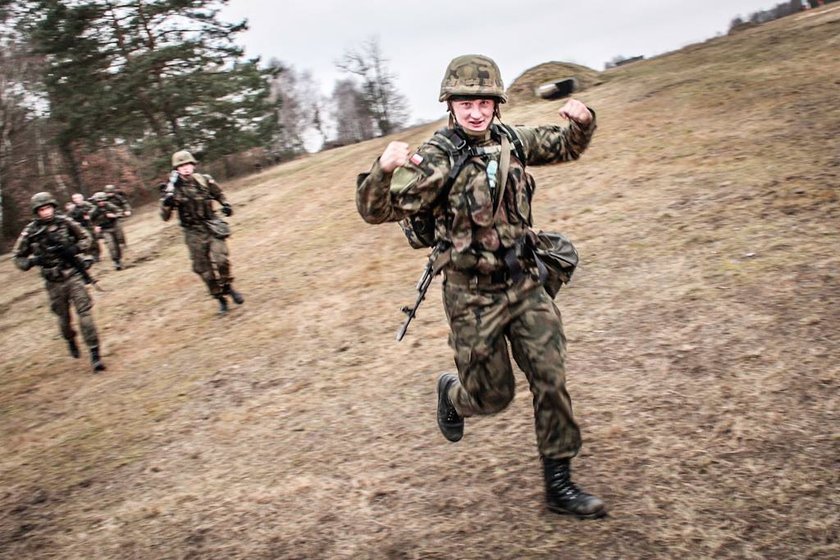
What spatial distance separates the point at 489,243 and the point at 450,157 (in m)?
0.54

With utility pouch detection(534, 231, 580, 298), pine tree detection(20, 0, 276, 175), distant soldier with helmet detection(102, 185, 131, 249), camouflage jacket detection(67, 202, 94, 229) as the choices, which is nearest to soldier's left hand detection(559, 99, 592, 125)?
utility pouch detection(534, 231, 580, 298)

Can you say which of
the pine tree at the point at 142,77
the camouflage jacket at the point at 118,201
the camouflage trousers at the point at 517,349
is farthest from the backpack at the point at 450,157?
the pine tree at the point at 142,77

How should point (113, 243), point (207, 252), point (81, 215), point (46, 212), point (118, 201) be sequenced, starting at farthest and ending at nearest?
point (118, 201)
point (113, 243)
point (81, 215)
point (207, 252)
point (46, 212)

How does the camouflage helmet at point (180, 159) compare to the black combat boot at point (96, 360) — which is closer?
the black combat boot at point (96, 360)

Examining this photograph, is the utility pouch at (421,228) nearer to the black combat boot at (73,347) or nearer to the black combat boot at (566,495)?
the black combat boot at (566,495)

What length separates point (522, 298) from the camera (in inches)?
147

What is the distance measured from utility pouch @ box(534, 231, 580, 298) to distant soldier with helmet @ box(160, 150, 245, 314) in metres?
6.40

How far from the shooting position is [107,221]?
51.2 ft

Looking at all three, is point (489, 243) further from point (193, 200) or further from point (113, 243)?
point (113, 243)

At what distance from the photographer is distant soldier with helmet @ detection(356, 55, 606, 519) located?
3576 mm

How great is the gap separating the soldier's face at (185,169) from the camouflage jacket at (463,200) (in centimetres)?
641

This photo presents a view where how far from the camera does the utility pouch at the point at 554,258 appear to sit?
3.79 meters

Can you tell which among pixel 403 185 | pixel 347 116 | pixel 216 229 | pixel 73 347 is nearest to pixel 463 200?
pixel 403 185

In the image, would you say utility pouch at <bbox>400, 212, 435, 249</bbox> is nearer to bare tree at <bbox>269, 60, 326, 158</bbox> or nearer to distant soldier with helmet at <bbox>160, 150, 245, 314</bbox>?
distant soldier with helmet at <bbox>160, 150, 245, 314</bbox>
